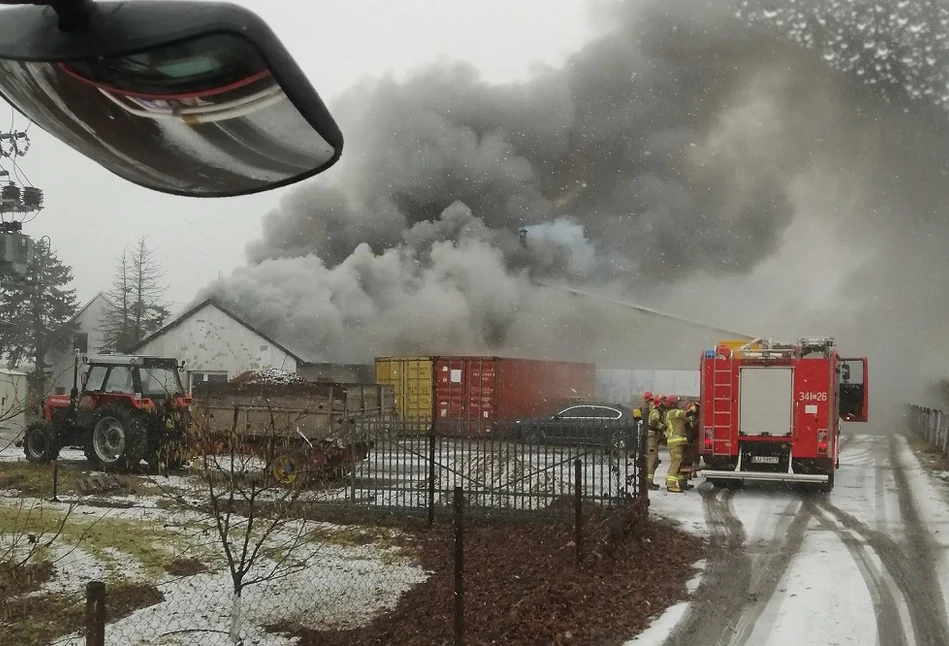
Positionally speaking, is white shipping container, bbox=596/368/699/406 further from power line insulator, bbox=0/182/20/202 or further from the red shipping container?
power line insulator, bbox=0/182/20/202

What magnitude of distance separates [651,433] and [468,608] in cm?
775

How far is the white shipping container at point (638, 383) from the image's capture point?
98.7 feet

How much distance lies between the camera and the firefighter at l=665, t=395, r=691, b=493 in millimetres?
12242

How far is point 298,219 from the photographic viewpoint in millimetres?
33562

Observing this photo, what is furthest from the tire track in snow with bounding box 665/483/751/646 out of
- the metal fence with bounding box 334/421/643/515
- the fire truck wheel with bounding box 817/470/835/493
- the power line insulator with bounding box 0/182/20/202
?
the power line insulator with bounding box 0/182/20/202

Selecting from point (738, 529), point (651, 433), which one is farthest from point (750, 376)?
point (738, 529)

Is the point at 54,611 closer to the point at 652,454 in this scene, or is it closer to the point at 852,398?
the point at 652,454

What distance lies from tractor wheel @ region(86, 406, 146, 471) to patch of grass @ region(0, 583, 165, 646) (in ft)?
24.1

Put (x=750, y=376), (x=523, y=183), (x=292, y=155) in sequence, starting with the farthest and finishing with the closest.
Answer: (x=523, y=183) < (x=750, y=376) < (x=292, y=155)

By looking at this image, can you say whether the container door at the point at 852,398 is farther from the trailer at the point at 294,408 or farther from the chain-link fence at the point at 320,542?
the trailer at the point at 294,408

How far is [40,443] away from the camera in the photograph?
46.5 feet

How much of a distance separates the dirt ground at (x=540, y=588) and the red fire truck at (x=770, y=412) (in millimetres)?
4153

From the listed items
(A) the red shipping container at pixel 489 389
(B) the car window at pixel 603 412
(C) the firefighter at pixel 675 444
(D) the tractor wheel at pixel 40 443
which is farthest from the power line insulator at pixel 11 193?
(A) the red shipping container at pixel 489 389

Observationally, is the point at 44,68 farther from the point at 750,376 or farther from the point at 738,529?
the point at 750,376
